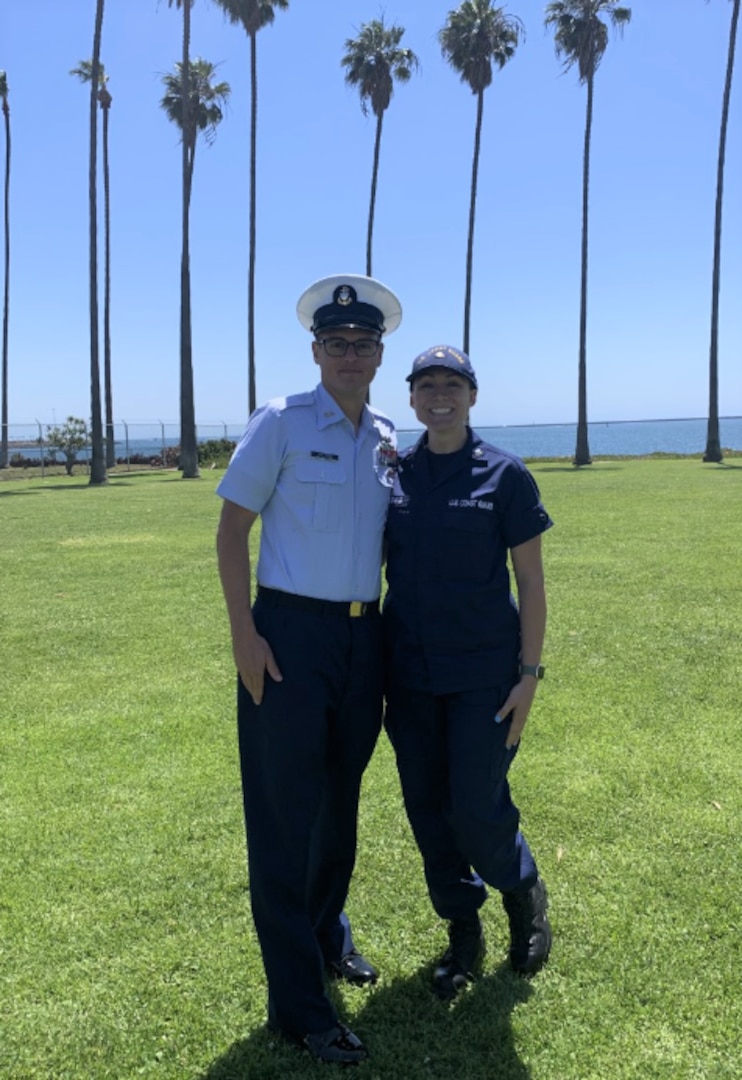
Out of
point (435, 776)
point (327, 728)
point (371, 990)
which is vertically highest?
point (327, 728)

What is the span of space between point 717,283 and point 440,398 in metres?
32.8

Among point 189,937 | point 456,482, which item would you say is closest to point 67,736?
point 189,937

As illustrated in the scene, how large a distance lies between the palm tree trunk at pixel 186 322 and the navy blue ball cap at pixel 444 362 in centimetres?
2764

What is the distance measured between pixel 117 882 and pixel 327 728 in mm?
1347

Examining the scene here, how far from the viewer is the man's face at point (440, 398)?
2.53 m

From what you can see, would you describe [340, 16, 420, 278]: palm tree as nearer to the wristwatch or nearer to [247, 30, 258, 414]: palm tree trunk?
[247, 30, 258, 414]: palm tree trunk

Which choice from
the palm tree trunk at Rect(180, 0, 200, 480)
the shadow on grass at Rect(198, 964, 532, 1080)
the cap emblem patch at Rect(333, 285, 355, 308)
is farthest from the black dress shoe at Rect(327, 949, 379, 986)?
the palm tree trunk at Rect(180, 0, 200, 480)

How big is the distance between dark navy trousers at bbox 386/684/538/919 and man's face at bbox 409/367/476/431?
82cm

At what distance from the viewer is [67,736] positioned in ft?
15.2

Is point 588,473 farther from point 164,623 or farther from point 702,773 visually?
point 702,773

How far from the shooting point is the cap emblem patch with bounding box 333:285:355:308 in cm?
247

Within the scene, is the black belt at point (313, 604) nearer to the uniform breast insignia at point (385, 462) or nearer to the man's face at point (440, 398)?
the uniform breast insignia at point (385, 462)

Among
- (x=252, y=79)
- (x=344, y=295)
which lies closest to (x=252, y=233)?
(x=252, y=79)

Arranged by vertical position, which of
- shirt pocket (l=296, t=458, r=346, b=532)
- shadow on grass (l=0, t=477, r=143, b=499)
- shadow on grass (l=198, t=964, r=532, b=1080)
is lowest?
shadow on grass (l=198, t=964, r=532, b=1080)
